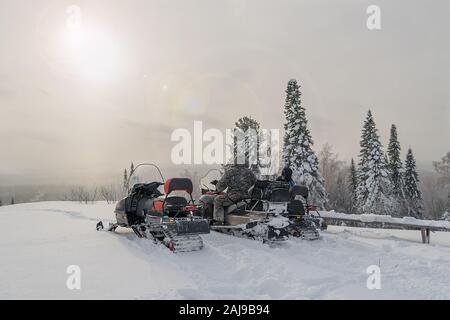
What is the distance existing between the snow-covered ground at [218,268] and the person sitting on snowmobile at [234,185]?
103 cm

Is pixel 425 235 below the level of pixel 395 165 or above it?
below

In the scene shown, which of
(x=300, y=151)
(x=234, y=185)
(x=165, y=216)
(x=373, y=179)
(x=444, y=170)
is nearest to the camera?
(x=165, y=216)

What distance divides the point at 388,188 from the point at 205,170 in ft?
79.7

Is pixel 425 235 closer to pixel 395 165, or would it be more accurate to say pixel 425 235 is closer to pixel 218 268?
pixel 218 268

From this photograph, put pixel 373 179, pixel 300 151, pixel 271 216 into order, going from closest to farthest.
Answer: pixel 271 216 → pixel 300 151 → pixel 373 179

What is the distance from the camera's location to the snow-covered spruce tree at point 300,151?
947 inches

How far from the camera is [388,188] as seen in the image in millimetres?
29859

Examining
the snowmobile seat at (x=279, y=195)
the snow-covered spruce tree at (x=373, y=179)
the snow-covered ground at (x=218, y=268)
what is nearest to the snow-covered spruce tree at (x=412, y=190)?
the snow-covered spruce tree at (x=373, y=179)

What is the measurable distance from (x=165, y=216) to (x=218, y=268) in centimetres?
225

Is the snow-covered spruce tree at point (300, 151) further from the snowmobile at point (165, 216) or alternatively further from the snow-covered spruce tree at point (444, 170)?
the snow-covered spruce tree at point (444, 170)

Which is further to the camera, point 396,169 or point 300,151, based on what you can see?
point 396,169

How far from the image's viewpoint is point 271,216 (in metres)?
7.48

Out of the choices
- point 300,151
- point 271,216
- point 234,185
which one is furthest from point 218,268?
point 300,151
